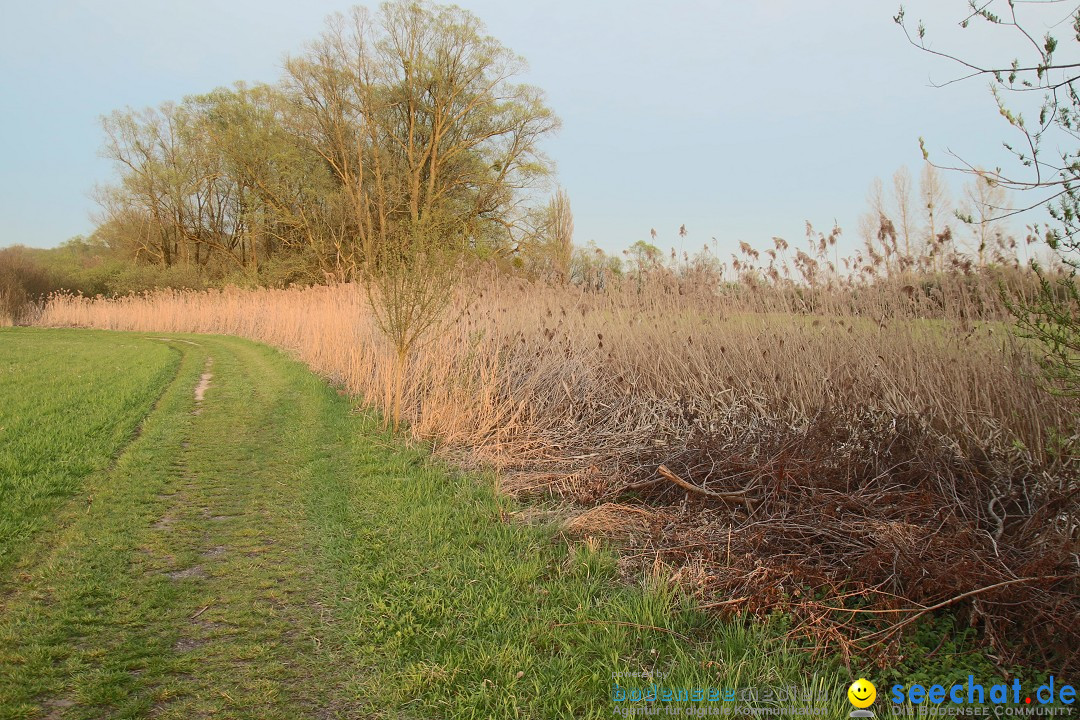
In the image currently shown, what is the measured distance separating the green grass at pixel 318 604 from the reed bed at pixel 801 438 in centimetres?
43

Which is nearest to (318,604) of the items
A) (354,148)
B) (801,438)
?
(801,438)

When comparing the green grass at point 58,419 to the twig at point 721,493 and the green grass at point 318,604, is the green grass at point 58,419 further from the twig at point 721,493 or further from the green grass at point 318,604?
the twig at point 721,493

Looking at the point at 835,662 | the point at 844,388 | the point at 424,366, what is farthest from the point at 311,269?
the point at 835,662

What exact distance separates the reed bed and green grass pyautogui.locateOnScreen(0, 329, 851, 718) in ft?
1.39

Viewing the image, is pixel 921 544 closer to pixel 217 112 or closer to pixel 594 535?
pixel 594 535

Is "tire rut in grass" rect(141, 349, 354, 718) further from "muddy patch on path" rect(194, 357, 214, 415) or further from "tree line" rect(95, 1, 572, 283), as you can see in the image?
"tree line" rect(95, 1, 572, 283)

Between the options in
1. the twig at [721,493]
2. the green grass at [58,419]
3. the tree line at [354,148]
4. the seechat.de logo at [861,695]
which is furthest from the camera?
the tree line at [354,148]

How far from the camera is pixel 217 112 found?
29500mm

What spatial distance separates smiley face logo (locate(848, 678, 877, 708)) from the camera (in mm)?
2193

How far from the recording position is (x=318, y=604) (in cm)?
331

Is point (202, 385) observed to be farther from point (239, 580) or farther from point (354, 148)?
point (354, 148)

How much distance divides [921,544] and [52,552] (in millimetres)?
4876

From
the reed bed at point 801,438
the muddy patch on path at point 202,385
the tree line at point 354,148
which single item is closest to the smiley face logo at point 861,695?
the reed bed at point 801,438

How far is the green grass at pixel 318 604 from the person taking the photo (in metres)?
2.48
